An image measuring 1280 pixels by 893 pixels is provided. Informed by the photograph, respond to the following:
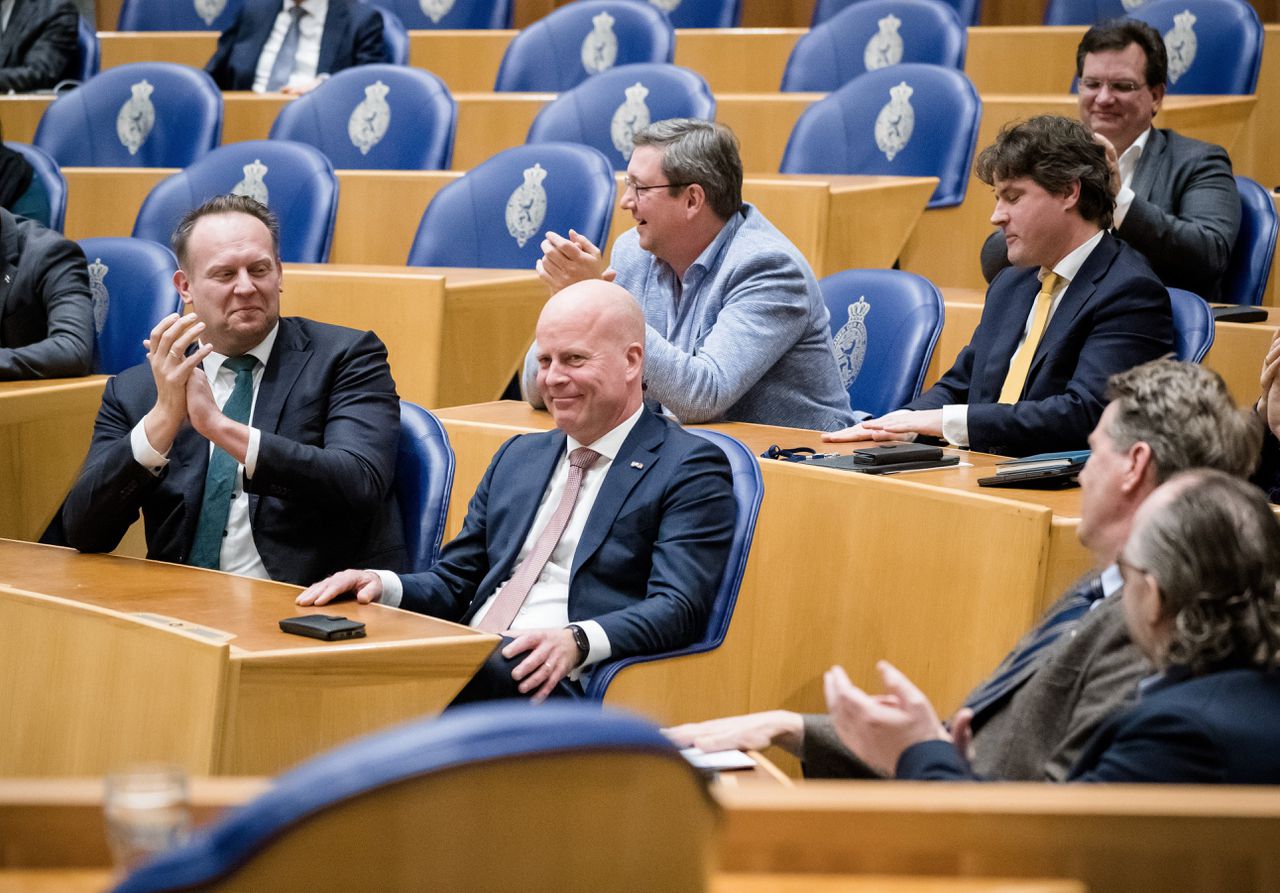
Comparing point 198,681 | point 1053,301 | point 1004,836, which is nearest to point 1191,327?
point 1053,301

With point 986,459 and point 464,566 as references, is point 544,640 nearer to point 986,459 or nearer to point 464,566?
point 464,566

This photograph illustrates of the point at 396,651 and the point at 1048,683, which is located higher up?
the point at 1048,683

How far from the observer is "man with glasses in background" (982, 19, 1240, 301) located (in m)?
2.93

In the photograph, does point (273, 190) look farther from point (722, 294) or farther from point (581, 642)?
point (581, 642)

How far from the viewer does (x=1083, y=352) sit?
96.0 inches

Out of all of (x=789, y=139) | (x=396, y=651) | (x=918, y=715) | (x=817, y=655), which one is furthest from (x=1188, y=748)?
(x=789, y=139)

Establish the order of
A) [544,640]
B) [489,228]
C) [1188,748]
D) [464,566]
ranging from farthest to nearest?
1. [489,228]
2. [464,566]
3. [544,640]
4. [1188,748]

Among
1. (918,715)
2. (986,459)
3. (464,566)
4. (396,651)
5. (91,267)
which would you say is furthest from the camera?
(91,267)

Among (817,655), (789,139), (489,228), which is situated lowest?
(817,655)

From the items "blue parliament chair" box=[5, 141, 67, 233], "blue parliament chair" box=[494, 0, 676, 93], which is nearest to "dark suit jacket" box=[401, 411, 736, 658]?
"blue parliament chair" box=[5, 141, 67, 233]

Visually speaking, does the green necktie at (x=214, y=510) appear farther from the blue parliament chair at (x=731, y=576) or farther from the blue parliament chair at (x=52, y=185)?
the blue parliament chair at (x=52, y=185)

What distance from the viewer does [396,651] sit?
174 centimetres

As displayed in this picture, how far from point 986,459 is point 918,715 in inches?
42.5

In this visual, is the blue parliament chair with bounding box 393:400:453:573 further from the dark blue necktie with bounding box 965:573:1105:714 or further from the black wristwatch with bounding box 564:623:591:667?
the dark blue necktie with bounding box 965:573:1105:714
